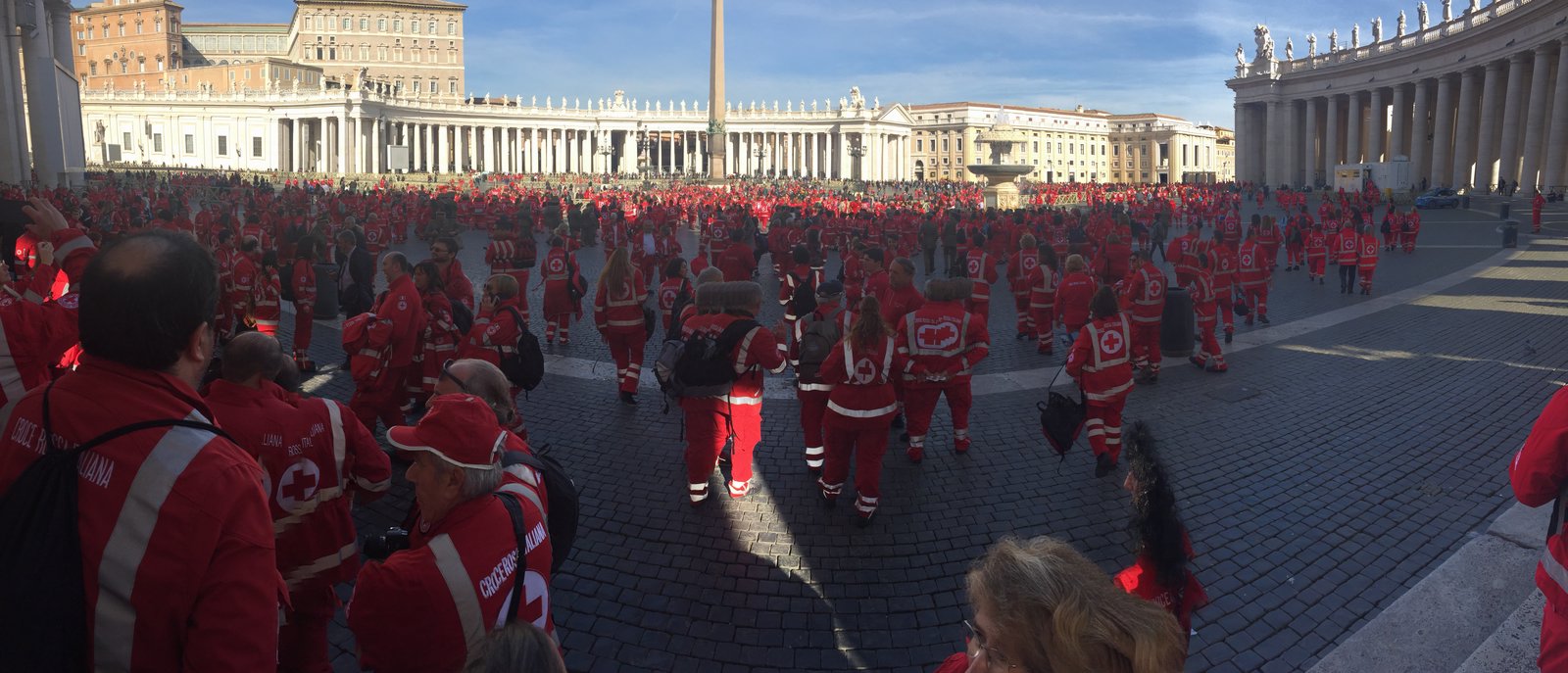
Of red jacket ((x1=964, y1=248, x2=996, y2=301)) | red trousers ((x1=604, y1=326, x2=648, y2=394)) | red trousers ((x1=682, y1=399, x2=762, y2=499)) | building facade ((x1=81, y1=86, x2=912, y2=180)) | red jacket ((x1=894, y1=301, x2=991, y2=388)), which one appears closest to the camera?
red trousers ((x1=682, y1=399, x2=762, y2=499))

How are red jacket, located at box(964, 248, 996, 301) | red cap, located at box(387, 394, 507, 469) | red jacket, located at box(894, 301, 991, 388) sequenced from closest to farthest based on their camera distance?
red cap, located at box(387, 394, 507, 469) → red jacket, located at box(894, 301, 991, 388) → red jacket, located at box(964, 248, 996, 301)

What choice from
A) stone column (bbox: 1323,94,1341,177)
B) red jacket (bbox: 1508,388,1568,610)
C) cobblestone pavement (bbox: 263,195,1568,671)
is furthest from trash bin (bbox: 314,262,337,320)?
stone column (bbox: 1323,94,1341,177)

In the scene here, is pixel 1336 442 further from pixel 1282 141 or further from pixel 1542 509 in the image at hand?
pixel 1282 141

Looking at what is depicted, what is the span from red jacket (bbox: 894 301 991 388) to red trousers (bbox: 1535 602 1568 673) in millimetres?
4013

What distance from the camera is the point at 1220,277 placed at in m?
11.8

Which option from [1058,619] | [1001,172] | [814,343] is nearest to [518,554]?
[1058,619]

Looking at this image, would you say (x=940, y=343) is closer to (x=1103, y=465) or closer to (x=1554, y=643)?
(x=1103, y=465)

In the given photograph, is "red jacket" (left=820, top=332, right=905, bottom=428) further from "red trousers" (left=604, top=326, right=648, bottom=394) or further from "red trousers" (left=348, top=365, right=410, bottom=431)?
"red trousers" (left=604, top=326, right=648, bottom=394)

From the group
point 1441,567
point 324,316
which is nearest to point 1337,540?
point 1441,567

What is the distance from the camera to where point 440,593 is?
7.64 feet

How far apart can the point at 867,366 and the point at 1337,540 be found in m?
3.17

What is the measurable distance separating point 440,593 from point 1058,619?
1.62 metres

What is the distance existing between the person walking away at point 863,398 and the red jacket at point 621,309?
3394 millimetres

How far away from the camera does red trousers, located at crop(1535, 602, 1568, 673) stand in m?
2.71
